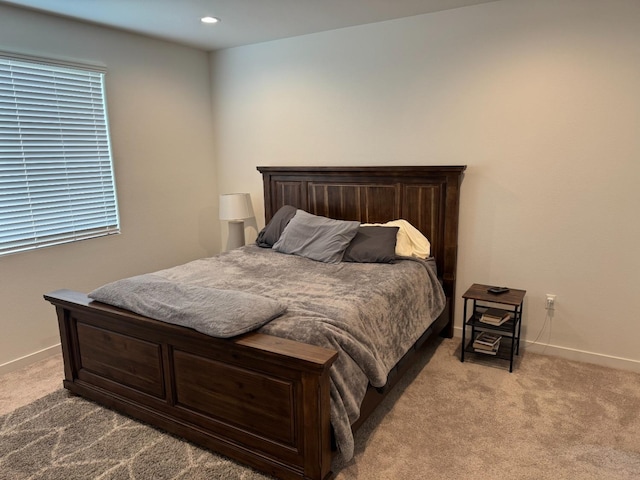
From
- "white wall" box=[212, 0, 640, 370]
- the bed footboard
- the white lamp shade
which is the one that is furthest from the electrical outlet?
the white lamp shade

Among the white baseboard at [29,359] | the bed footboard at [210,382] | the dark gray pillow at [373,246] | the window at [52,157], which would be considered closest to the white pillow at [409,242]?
the dark gray pillow at [373,246]

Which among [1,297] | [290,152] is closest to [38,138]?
[1,297]

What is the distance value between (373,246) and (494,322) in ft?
3.18

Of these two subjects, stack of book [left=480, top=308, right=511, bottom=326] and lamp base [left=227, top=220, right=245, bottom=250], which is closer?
stack of book [left=480, top=308, right=511, bottom=326]

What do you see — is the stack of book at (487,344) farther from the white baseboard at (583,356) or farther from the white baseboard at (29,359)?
the white baseboard at (29,359)

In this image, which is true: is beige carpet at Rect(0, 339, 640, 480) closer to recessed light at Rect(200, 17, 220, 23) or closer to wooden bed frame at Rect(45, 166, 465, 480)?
wooden bed frame at Rect(45, 166, 465, 480)

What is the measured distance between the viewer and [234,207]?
4176 millimetres

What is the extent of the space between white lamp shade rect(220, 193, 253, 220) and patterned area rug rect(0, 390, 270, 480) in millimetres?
2001

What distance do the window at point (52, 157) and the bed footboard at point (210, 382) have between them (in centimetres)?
80

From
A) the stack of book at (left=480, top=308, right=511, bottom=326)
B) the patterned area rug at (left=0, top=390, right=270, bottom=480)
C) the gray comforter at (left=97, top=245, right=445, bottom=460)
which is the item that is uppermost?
the gray comforter at (left=97, top=245, right=445, bottom=460)

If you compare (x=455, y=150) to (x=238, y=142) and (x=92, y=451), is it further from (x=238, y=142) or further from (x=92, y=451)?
(x=92, y=451)

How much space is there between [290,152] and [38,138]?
1.99 m

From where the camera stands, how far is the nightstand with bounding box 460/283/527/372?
3.07m

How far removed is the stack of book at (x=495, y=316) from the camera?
3075 mm
